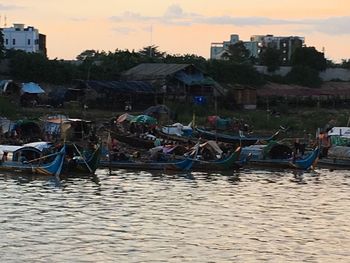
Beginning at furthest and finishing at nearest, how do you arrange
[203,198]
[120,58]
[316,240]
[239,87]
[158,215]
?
[120,58] < [239,87] < [203,198] < [158,215] < [316,240]

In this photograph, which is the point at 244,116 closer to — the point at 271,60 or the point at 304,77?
the point at 304,77

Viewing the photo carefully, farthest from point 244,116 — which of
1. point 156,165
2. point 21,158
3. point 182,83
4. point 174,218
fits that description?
point 174,218

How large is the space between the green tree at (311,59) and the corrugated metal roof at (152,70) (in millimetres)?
16127

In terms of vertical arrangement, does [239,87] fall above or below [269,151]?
above

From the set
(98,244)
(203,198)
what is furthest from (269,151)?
(98,244)

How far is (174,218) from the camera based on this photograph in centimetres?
1873

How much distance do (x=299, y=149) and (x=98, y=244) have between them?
1657 centimetres

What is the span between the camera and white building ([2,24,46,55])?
7016cm

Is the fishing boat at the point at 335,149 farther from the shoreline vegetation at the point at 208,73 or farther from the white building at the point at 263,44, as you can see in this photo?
the white building at the point at 263,44

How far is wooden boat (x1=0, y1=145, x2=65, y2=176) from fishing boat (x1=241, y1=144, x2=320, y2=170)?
8289 mm

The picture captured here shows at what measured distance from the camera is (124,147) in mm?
31703

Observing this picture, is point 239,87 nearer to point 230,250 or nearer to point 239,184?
point 239,184

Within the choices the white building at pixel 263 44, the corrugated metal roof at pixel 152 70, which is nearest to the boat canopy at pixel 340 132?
the corrugated metal roof at pixel 152 70

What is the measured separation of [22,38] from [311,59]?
26476 millimetres
